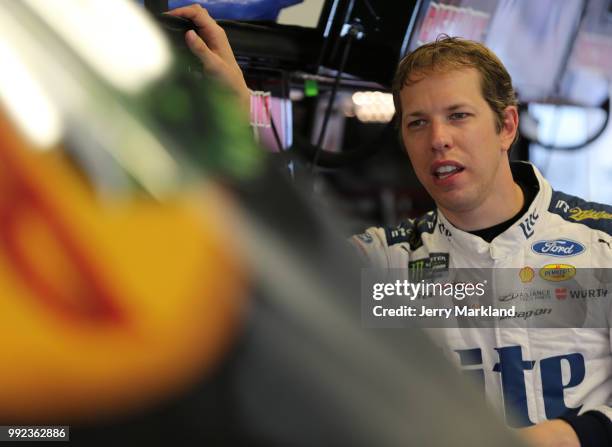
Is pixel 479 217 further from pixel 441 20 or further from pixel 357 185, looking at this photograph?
pixel 357 185

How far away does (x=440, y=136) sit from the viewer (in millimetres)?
1205

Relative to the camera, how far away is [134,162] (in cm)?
38

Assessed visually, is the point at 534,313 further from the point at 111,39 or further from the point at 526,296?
the point at 111,39

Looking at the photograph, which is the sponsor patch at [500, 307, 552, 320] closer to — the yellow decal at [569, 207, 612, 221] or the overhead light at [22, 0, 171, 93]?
the yellow decal at [569, 207, 612, 221]

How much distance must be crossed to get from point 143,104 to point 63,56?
5 centimetres

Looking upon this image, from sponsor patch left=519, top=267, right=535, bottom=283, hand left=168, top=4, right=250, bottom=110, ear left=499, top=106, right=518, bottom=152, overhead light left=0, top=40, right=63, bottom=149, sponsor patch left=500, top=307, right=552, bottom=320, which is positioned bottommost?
sponsor patch left=500, top=307, right=552, bottom=320

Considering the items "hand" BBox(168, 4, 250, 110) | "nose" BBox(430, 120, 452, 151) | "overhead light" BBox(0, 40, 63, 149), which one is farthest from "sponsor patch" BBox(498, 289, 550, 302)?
"overhead light" BBox(0, 40, 63, 149)

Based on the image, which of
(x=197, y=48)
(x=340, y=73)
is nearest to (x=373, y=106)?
(x=340, y=73)

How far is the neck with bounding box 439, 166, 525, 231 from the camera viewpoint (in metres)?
1.25

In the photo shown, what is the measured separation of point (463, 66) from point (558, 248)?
0.35m

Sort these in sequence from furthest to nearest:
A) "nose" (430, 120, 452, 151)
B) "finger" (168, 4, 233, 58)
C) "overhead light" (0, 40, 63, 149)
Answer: "nose" (430, 120, 452, 151) → "finger" (168, 4, 233, 58) → "overhead light" (0, 40, 63, 149)

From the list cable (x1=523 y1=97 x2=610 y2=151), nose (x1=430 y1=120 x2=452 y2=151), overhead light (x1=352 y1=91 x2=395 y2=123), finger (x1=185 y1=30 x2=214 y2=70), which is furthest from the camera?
cable (x1=523 y1=97 x2=610 y2=151)

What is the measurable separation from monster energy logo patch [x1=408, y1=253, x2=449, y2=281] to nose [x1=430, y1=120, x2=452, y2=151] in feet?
0.62

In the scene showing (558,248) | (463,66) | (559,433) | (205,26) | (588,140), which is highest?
(205,26)
